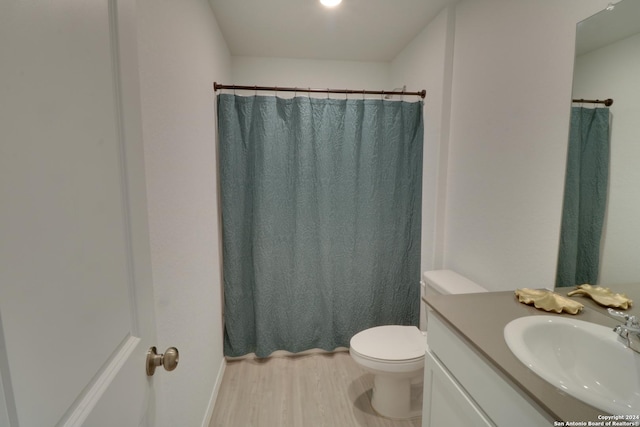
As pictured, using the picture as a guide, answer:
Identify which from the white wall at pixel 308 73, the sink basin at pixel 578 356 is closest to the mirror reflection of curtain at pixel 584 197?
the sink basin at pixel 578 356

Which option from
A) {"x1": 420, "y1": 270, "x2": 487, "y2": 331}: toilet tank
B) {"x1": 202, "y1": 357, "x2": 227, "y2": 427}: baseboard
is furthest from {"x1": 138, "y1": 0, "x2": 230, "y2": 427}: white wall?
{"x1": 420, "y1": 270, "x2": 487, "y2": 331}: toilet tank

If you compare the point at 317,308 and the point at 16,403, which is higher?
the point at 16,403

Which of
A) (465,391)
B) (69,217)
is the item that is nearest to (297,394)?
(465,391)

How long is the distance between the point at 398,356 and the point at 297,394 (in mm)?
752

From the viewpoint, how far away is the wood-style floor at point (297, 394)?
5.29 ft

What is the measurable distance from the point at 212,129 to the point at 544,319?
1876 mm

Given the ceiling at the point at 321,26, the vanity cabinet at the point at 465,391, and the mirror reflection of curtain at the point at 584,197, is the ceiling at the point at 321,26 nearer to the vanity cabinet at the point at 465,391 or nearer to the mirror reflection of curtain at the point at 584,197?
the mirror reflection of curtain at the point at 584,197

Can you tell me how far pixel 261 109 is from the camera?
1.92 m

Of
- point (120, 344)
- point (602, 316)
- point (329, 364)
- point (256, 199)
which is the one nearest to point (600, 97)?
point (602, 316)

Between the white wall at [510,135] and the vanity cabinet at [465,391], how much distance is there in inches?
23.6

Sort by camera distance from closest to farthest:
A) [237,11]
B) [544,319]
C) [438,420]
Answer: [544,319]
[438,420]
[237,11]

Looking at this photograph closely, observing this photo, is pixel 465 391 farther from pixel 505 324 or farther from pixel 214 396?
pixel 214 396

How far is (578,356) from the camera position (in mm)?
871

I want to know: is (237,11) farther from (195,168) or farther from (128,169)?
(128,169)
